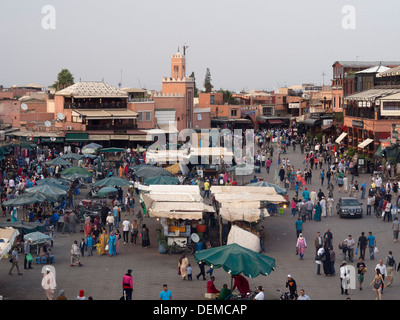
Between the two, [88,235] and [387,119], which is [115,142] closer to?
[387,119]

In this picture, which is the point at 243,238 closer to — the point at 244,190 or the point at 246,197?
the point at 246,197

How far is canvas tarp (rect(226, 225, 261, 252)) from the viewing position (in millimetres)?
21797

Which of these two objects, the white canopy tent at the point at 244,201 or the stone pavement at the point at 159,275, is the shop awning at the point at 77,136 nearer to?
the stone pavement at the point at 159,275

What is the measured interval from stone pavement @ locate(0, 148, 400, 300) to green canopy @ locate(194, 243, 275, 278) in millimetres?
1129

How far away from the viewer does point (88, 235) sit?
81.3 feet

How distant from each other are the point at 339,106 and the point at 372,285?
52789 millimetres

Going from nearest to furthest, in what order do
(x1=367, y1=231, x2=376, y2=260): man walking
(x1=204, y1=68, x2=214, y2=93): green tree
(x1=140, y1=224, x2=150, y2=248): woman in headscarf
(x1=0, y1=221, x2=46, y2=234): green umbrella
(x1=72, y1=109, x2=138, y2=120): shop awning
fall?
(x1=367, y1=231, x2=376, y2=260): man walking, (x1=0, y1=221, x2=46, y2=234): green umbrella, (x1=140, y1=224, x2=150, y2=248): woman in headscarf, (x1=72, y1=109, x2=138, y2=120): shop awning, (x1=204, y1=68, x2=214, y2=93): green tree

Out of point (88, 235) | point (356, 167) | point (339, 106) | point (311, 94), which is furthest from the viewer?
point (311, 94)

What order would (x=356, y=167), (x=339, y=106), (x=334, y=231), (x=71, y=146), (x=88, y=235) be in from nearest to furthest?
(x=88, y=235) → (x=334, y=231) → (x=356, y=167) → (x=71, y=146) → (x=339, y=106)

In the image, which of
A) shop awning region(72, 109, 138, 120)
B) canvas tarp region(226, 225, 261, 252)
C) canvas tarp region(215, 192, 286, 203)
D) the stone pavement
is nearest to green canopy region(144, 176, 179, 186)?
the stone pavement

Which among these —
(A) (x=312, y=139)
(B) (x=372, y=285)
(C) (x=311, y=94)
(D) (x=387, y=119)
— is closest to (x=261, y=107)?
(C) (x=311, y=94)

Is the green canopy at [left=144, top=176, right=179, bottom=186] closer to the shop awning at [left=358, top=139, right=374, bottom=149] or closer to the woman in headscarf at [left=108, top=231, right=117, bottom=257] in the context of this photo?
the woman in headscarf at [left=108, top=231, right=117, bottom=257]

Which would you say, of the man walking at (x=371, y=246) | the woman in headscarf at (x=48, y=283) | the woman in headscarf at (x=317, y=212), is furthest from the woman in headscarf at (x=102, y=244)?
the woman in headscarf at (x=317, y=212)

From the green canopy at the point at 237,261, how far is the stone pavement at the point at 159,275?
1.13 metres
